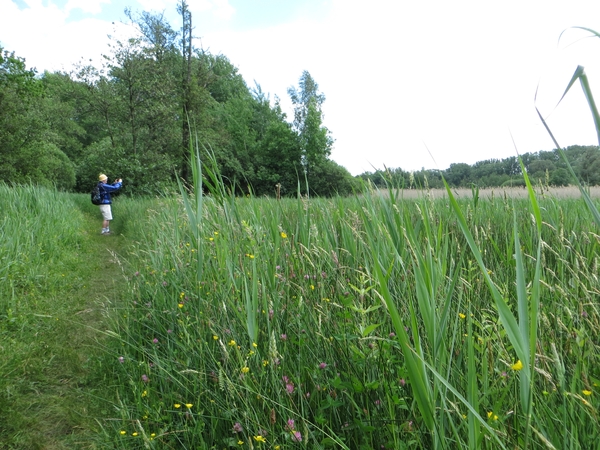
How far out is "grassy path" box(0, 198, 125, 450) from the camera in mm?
2137

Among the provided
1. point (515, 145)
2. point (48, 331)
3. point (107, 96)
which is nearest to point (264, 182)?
point (107, 96)

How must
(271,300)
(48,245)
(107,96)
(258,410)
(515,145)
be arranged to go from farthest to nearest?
(107,96) → (48,245) → (271,300) → (258,410) → (515,145)

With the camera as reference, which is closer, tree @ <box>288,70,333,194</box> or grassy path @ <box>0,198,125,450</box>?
grassy path @ <box>0,198,125,450</box>

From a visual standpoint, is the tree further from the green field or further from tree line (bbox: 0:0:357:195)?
the green field

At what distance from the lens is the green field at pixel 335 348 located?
976 mm

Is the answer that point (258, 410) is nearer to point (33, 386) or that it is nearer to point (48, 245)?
point (33, 386)

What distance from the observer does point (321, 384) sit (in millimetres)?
1520

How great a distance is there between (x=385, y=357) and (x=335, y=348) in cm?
23

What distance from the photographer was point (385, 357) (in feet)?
4.53

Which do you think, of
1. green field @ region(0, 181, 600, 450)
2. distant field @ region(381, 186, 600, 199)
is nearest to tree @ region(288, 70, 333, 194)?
distant field @ region(381, 186, 600, 199)

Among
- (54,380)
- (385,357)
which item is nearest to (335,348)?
(385,357)

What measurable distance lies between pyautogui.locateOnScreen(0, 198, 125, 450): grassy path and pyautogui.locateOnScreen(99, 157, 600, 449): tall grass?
226 mm

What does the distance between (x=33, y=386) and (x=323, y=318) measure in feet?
7.37

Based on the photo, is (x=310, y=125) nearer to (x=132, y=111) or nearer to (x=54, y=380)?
(x=132, y=111)
